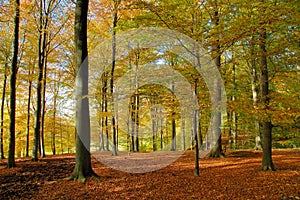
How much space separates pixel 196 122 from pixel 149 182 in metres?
2.32

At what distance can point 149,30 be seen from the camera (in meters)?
7.11

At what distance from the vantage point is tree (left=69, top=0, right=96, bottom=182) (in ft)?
20.2

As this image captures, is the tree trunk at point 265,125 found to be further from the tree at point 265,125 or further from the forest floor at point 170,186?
the forest floor at point 170,186

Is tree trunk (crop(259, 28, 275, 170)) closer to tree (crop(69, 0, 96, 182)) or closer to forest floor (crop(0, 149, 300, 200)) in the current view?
forest floor (crop(0, 149, 300, 200))

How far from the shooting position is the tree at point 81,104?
615 centimetres

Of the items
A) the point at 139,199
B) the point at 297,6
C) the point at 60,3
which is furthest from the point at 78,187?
the point at 60,3

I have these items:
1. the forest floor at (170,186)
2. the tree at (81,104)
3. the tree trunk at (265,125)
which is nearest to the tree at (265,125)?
the tree trunk at (265,125)

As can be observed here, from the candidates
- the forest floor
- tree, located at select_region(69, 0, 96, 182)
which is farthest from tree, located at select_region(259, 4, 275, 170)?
tree, located at select_region(69, 0, 96, 182)

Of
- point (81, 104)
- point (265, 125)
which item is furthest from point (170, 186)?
point (265, 125)

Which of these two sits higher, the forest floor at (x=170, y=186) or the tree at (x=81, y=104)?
the tree at (x=81, y=104)

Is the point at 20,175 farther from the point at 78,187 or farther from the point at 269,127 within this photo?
the point at 269,127

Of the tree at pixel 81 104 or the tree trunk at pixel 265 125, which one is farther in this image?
the tree trunk at pixel 265 125

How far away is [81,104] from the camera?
6.37 metres

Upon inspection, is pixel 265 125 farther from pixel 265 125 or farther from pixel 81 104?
pixel 81 104
